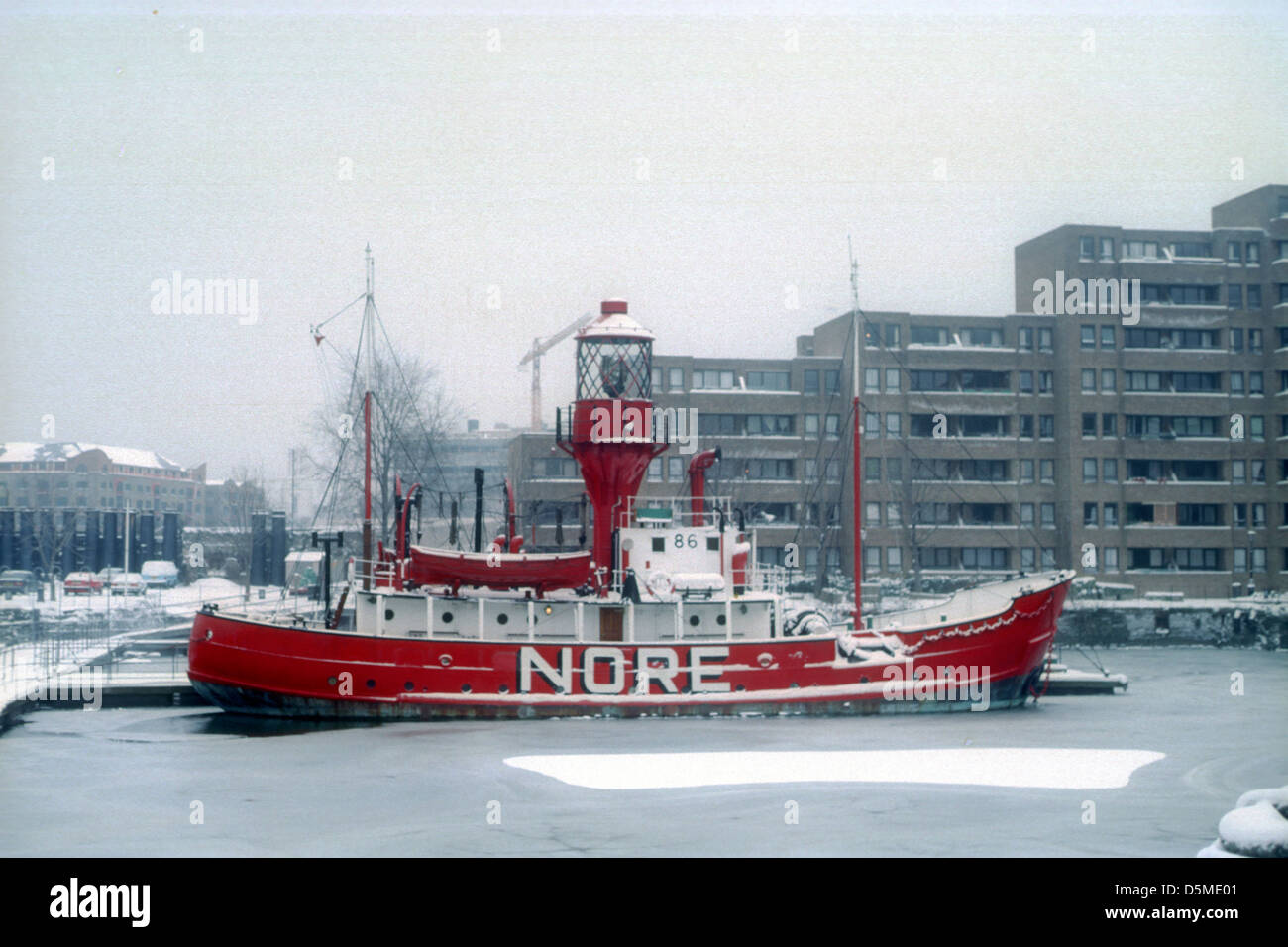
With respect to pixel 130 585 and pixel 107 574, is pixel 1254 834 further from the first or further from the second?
pixel 107 574

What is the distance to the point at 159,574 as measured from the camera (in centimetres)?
6500

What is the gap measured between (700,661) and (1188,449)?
2022 inches

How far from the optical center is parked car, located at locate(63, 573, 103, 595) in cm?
6206

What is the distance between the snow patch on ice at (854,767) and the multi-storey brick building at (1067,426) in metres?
45.7

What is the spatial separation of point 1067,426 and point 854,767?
181 feet

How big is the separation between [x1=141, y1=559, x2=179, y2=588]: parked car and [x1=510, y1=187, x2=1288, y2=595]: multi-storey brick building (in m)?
19.0

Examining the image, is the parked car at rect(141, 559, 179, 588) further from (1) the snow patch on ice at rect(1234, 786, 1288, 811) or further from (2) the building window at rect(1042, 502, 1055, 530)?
(1) the snow patch on ice at rect(1234, 786, 1288, 811)

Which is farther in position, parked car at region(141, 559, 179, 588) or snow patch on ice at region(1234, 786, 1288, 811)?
parked car at region(141, 559, 179, 588)

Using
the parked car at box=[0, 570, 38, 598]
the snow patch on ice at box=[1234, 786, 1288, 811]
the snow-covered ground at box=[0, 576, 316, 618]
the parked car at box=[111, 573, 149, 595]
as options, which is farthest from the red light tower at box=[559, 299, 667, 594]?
the parked car at box=[0, 570, 38, 598]

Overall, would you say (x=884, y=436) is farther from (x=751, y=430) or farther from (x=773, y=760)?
(x=773, y=760)

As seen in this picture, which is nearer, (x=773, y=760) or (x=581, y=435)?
(x=773, y=760)

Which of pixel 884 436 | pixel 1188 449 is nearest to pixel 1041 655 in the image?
pixel 884 436

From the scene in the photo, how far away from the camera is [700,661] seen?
3366 cm

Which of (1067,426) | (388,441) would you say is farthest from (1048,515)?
(388,441)
